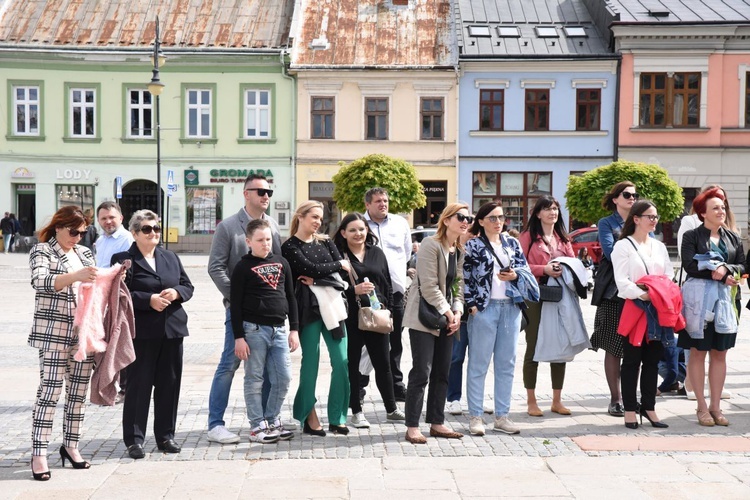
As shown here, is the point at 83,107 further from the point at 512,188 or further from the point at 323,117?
the point at 512,188

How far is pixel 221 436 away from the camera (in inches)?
257

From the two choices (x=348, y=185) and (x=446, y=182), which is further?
(x=446, y=182)

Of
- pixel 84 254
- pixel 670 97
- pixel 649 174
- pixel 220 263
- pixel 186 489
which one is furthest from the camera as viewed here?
pixel 670 97

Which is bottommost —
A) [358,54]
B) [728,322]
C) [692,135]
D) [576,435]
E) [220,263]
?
[576,435]

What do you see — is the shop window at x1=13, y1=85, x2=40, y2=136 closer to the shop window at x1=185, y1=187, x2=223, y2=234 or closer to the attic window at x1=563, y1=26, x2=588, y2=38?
the shop window at x1=185, y1=187, x2=223, y2=234

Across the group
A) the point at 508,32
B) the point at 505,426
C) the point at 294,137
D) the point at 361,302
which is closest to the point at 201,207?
the point at 294,137

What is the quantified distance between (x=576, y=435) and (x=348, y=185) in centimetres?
2268

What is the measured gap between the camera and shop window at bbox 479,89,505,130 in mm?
33344

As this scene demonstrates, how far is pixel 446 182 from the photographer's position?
33.8m

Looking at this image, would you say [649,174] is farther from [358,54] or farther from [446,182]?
[358,54]

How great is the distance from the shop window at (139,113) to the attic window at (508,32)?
1380cm

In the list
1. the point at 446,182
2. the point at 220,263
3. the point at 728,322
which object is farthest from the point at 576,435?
the point at 446,182

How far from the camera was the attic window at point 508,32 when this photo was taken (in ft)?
111

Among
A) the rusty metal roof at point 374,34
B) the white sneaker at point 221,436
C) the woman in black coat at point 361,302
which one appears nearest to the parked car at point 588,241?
the rusty metal roof at point 374,34
